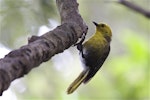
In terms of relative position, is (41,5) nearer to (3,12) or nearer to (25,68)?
(3,12)

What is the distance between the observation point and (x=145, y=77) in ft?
14.8

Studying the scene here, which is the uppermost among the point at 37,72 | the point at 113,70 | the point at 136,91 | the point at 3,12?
the point at 3,12

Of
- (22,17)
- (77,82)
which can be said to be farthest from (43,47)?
(22,17)

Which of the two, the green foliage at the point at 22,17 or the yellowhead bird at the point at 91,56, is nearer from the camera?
the yellowhead bird at the point at 91,56

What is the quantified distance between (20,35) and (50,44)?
3235 millimetres

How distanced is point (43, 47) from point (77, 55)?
346 cm

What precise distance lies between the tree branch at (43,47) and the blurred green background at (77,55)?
2.13 meters

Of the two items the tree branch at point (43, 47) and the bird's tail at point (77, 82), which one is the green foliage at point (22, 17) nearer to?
the bird's tail at point (77, 82)

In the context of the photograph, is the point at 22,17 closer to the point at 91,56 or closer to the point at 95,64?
the point at 95,64

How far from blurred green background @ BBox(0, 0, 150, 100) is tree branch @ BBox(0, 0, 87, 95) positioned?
2.13 metres

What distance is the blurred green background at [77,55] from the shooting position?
13.9 feet

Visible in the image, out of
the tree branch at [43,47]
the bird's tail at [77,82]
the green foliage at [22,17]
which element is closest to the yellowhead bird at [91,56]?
the bird's tail at [77,82]

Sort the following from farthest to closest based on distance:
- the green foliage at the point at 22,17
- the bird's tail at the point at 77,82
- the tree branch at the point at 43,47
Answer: the green foliage at the point at 22,17 → the bird's tail at the point at 77,82 → the tree branch at the point at 43,47

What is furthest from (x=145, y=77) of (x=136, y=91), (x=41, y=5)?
(x=41, y=5)
